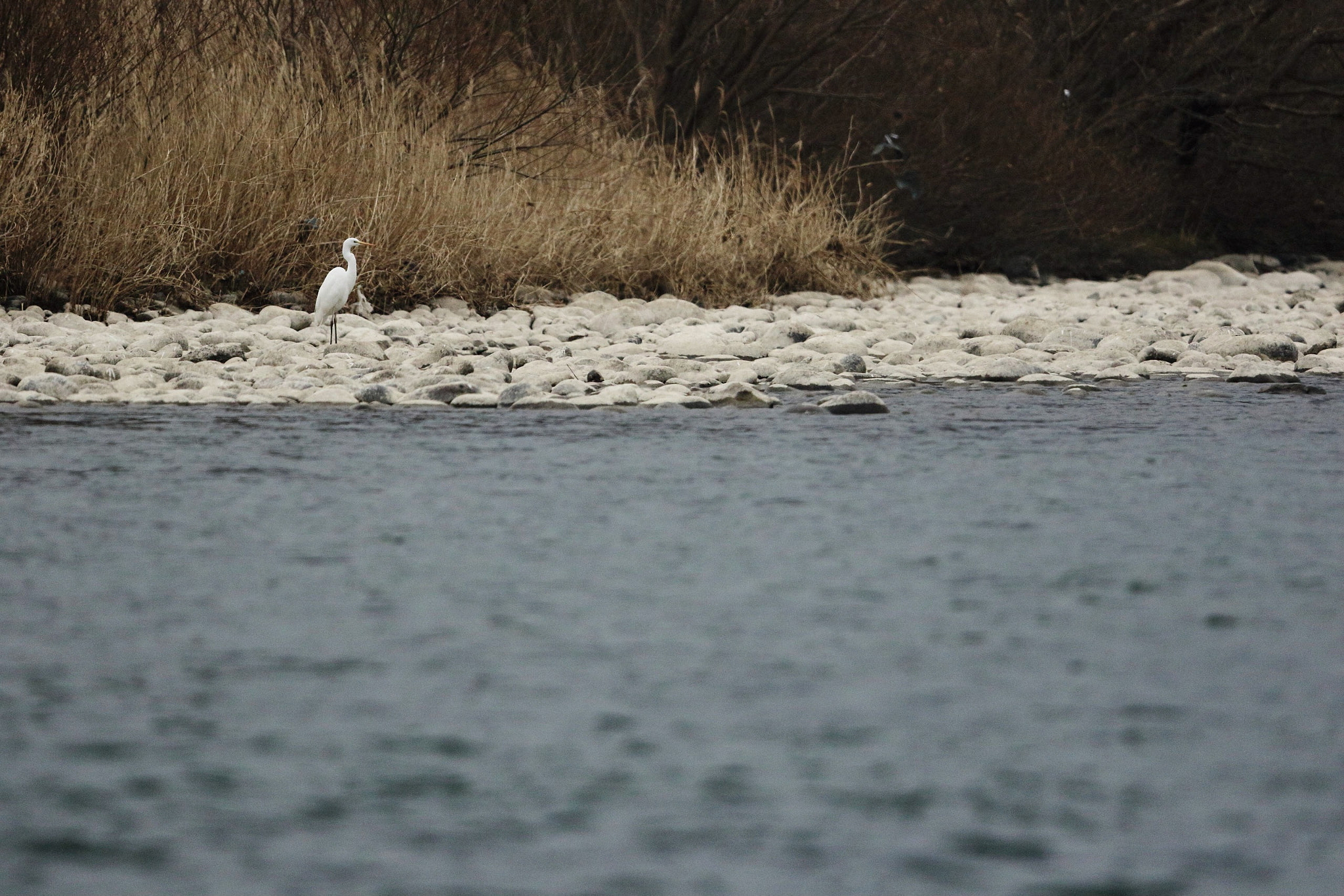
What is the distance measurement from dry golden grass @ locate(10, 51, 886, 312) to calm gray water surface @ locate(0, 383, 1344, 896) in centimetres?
468

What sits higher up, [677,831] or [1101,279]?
[1101,279]

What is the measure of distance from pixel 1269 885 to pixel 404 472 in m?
2.88

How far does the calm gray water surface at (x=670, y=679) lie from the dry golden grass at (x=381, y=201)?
4.68 m

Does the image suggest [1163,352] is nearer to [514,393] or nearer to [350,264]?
[514,393]

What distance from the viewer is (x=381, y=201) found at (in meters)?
9.57

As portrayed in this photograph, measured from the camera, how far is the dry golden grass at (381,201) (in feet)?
28.3

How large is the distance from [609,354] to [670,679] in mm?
5119

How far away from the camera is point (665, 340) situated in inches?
311

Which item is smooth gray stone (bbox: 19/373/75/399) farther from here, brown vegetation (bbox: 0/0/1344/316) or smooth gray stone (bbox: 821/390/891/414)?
brown vegetation (bbox: 0/0/1344/316)

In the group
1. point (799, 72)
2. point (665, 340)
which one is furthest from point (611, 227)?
point (799, 72)

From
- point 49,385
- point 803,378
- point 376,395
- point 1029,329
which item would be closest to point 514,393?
point 376,395

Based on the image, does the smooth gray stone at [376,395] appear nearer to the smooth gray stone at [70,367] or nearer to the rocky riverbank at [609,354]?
the rocky riverbank at [609,354]

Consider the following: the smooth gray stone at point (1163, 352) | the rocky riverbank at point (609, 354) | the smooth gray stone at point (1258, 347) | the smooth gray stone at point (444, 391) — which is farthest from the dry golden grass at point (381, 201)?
the smooth gray stone at point (1258, 347)

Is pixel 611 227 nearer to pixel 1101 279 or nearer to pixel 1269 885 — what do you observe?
pixel 1101 279
